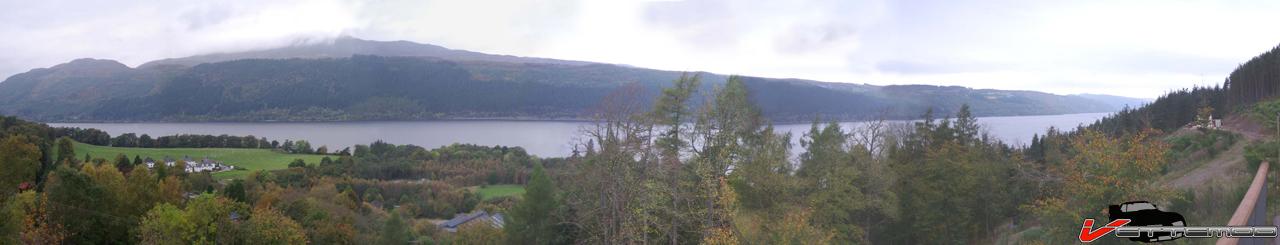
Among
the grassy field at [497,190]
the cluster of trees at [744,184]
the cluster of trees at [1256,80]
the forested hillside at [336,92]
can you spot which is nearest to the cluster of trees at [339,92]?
the forested hillside at [336,92]

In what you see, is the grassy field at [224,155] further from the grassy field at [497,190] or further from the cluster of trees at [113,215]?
the cluster of trees at [113,215]

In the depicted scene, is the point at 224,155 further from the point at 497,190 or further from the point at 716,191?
the point at 716,191

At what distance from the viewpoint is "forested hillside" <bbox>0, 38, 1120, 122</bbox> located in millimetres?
79312

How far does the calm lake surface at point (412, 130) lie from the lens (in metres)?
65.6

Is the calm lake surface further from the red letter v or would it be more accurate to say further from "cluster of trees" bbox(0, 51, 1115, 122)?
the red letter v

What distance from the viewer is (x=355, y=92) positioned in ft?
374

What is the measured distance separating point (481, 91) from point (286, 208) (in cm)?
8381

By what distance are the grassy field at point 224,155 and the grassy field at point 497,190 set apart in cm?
1440

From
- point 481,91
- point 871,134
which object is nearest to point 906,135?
point 871,134

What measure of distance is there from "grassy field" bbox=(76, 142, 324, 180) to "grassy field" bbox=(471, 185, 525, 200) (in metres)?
14.4

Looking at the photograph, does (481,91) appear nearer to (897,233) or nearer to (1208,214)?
(897,233)

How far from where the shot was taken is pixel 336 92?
373 feet

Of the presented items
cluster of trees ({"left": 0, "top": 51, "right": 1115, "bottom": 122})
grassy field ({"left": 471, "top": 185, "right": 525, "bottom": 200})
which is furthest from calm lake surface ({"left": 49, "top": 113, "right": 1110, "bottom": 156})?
grassy field ({"left": 471, "top": 185, "right": 525, "bottom": 200})

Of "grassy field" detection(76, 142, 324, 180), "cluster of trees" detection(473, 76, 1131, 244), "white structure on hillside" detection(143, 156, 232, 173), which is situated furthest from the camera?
"white structure on hillside" detection(143, 156, 232, 173)
